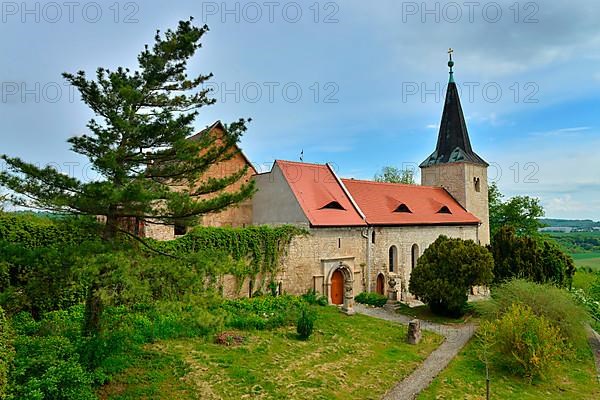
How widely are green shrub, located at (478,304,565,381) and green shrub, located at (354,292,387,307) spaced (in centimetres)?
725

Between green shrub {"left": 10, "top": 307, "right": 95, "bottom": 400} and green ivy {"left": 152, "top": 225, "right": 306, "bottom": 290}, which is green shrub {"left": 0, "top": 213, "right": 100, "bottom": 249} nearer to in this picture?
green ivy {"left": 152, "top": 225, "right": 306, "bottom": 290}

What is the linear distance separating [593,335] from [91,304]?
792 inches

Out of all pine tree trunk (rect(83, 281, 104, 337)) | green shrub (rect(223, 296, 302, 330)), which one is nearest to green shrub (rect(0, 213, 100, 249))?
pine tree trunk (rect(83, 281, 104, 337))

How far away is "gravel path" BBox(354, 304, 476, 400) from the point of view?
34.0 feet

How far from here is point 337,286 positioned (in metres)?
20.9

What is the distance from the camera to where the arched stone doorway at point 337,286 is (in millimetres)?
20641

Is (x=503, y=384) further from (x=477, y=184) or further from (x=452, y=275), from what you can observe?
(x=477, y=184)

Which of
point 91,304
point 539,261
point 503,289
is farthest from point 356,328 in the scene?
point 539,261

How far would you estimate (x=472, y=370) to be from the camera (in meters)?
12.2

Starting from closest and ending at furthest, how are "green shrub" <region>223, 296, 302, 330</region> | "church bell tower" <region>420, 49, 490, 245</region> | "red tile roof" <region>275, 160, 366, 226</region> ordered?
1. "green shrub" <region>223, 296, 302, 330</region>
2. "red tile roof" <region>275, 160, 366, 226</region>
3. "church bell tower" <region>420, 49, 490, 245</region>

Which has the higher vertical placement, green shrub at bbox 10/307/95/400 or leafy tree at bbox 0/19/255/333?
leafy tree at bbox 0/19/255/333

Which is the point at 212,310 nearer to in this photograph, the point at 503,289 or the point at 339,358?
the point at 339,358

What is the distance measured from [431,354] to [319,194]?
10453 mm

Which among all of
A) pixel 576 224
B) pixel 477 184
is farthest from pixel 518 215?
pixel 576 224
